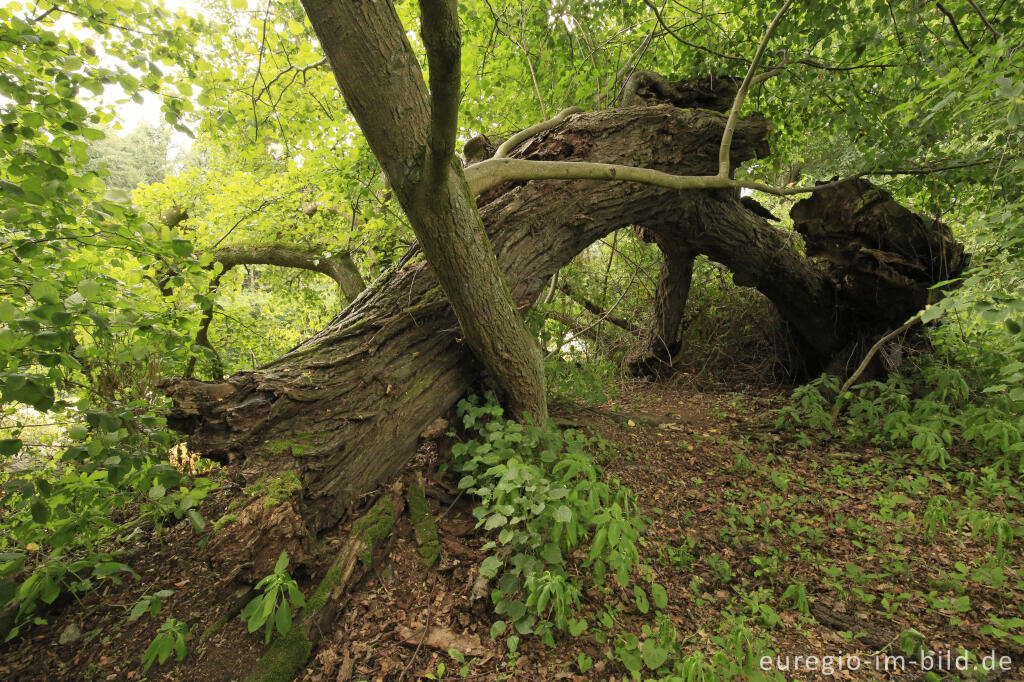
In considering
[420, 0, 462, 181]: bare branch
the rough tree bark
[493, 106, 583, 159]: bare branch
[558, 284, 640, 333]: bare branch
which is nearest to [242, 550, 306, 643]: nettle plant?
[420, 0, 462, 181]: bare branch

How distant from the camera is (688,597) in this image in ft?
7.79

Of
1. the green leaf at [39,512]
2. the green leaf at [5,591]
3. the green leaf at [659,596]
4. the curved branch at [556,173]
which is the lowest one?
the green leaf at [659,596]

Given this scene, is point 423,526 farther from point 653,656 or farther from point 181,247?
point 181,247

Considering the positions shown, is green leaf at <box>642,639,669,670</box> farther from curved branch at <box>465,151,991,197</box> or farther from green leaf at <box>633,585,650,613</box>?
curved branch at <box>465,151,991,197</box>

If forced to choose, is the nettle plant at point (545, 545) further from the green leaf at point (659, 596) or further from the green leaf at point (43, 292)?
the green leaf at point (43, 292)

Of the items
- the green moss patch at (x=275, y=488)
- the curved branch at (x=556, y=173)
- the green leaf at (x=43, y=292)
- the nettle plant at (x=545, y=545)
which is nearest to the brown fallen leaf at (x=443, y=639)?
the nettle plant at (x=545, y=545)

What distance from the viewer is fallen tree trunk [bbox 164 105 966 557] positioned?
7.14ft

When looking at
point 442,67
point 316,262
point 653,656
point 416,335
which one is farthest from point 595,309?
point 442,67

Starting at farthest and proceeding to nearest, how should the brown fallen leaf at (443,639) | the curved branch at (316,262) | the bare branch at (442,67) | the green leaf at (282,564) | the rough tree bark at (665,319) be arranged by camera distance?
the curved branch at (316,262) → the rough tree bark at (665,319) → the brown fallen leaf at (443,639) → the green leaf at (282,564) → the bare branch at (442,67)

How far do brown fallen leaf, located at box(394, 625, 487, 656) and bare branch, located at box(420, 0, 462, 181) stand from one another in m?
2.12

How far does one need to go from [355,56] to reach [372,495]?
2.18 m

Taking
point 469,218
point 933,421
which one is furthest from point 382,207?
point 933,421

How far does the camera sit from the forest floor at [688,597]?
6.18 feet

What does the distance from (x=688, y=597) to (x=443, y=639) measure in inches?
51.3
